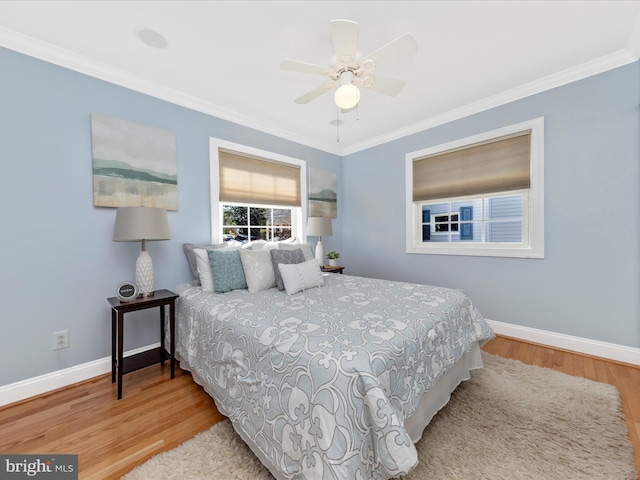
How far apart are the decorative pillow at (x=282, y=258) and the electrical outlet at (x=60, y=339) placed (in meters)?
1.69

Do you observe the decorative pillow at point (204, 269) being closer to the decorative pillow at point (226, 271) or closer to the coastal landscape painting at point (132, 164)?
the decorative pillow at point (226, 271)

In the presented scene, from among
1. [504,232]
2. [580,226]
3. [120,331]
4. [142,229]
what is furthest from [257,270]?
[580,226]

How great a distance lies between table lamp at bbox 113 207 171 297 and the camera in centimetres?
200

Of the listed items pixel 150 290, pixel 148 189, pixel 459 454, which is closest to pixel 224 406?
pixel 150 290

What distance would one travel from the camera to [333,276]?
2928 mm

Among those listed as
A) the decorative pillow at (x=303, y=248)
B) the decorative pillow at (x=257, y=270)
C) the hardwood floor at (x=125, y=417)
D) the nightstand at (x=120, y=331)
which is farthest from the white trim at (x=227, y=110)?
the hardwood floor at (x=125, y=417)

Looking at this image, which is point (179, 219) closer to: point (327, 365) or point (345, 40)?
point (345, 40)

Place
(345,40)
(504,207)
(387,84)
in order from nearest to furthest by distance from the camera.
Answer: (345,40), (387,84), (504,207)

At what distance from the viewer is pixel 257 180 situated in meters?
3.35

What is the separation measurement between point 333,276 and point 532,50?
2.65 m

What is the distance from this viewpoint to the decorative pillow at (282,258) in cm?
241

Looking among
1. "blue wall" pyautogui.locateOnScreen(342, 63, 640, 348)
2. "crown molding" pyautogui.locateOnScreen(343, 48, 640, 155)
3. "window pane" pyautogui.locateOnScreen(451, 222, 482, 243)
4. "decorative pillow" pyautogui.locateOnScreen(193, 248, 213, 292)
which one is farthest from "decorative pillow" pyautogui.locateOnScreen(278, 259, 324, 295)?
"crown molding" pyautogui.locateOnScreen(343, 48, 640, 155)

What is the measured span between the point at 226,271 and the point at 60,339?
133 cm

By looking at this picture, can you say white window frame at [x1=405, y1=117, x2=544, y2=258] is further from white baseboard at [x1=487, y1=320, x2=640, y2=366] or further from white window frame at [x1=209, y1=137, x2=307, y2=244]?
white window frame at [x1=209, y1=137, x2=307, y2=244]
